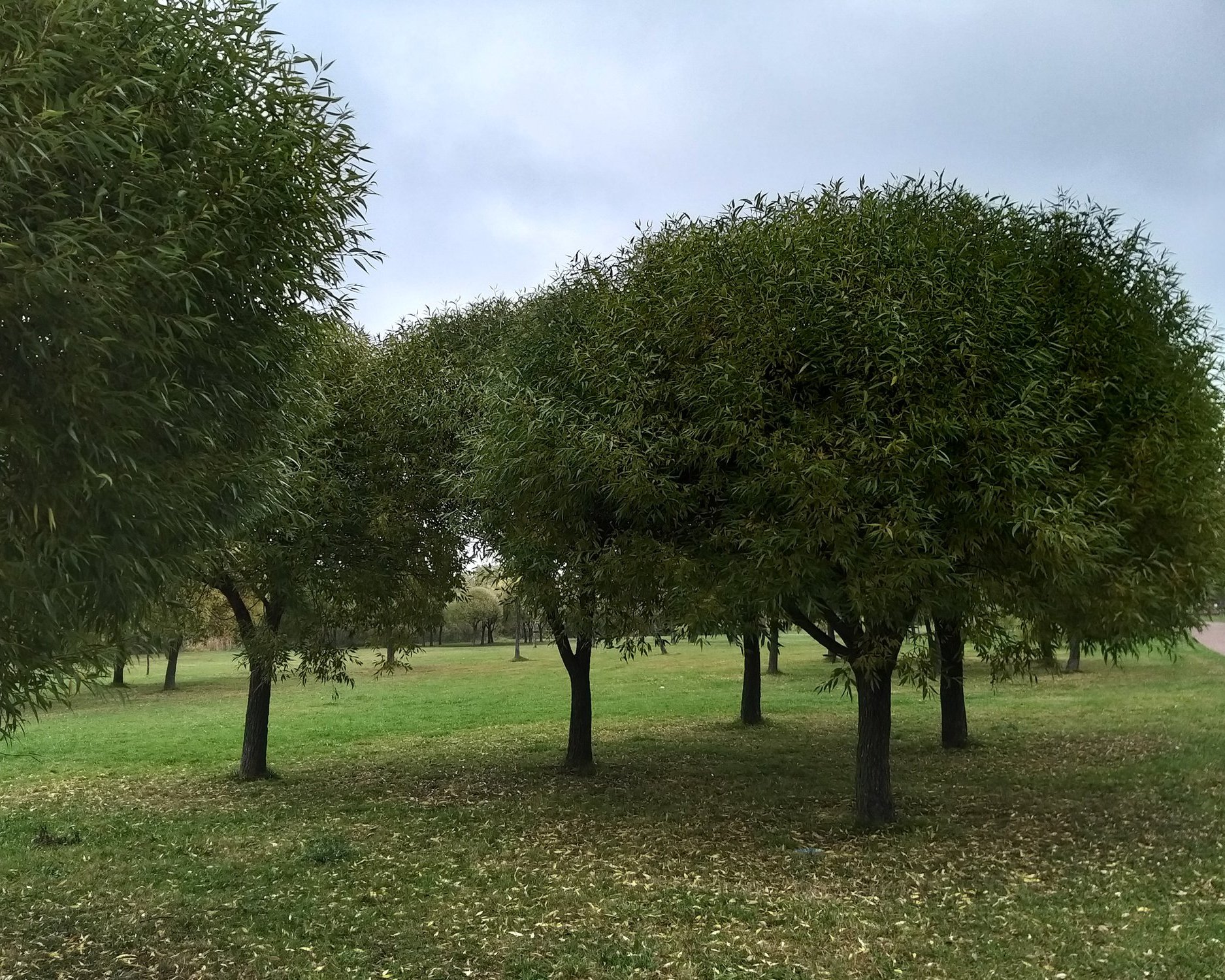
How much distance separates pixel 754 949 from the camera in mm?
8375

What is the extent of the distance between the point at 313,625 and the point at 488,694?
83.9ft

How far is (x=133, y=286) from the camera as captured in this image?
625 centimetres

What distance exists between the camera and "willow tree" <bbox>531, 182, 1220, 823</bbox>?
34.3 ft

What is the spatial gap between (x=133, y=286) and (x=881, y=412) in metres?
8.49

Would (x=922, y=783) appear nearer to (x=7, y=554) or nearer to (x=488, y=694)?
(x=7, y=554)

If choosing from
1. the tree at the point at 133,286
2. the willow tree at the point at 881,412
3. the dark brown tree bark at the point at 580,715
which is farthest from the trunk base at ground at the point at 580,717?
the tree at the point at 133,286

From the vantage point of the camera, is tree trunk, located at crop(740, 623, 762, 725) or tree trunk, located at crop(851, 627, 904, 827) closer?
tree trunk, located at crop(851, 627, 904, 827)

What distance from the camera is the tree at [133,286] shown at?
5863mm

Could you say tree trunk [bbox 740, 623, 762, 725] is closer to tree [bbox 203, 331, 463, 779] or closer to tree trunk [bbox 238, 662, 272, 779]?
tree [bbox 203, 331, 463, 779]

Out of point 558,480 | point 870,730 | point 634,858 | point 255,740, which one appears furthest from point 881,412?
point 255,740

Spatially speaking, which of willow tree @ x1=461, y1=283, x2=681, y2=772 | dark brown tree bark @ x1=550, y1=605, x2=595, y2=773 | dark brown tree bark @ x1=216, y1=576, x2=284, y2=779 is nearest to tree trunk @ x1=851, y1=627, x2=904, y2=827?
willow tree @ x1=461, y1=283, x2=681, y2=772

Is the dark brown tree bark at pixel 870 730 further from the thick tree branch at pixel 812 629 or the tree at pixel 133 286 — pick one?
the tree at pixel 133 286

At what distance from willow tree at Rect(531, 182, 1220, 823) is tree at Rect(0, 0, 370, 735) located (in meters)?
5.19

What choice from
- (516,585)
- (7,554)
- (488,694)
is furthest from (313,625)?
(488,694)
